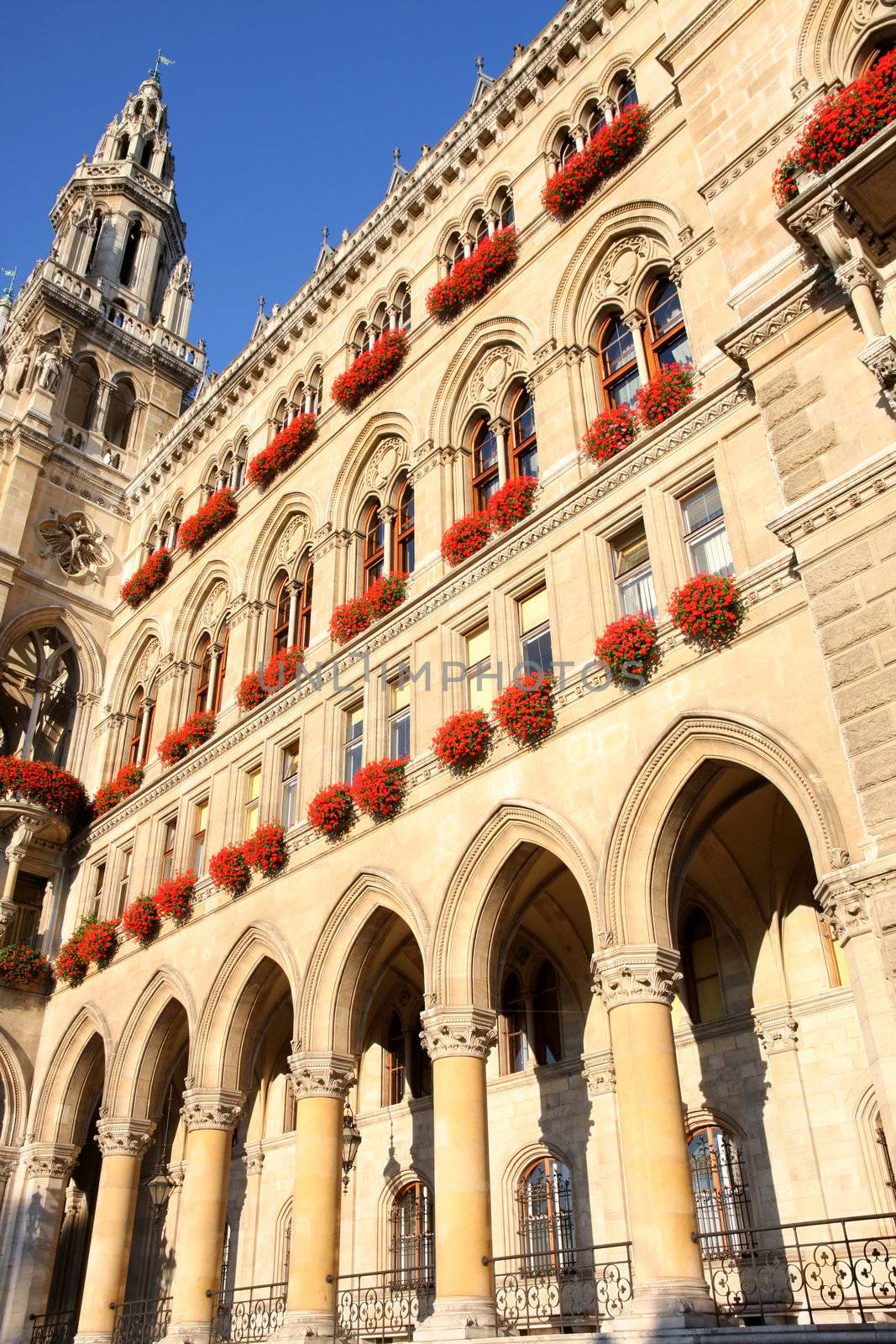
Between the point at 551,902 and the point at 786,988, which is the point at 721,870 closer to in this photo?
the point at 786,988

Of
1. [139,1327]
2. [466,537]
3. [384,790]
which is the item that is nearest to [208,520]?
[466,537]

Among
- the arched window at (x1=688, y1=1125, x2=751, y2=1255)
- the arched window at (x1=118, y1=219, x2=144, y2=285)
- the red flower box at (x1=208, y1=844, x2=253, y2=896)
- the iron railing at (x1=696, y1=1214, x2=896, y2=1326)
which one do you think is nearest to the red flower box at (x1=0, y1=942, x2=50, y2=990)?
the red flower box at (x1=208, y1=844, x2=253, y2=896)

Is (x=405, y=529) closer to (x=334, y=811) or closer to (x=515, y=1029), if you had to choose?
(x=334, y=811)

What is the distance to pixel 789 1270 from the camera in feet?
47.3

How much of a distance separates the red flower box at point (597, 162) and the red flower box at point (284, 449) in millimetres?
8278

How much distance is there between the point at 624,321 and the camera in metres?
19.6

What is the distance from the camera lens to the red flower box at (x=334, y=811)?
801 inches

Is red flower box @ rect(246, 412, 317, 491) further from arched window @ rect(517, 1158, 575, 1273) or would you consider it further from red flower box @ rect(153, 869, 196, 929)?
arched window @ rect(517, 1158, 575, 1273)

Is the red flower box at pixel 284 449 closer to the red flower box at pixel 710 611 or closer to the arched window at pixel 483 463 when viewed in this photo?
the arched window at pixel 483 463

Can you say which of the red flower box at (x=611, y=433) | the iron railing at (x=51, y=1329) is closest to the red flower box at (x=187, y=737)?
the iron railing at (x=51, y=1329)

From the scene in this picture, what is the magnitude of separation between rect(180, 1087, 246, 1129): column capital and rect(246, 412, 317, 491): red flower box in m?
14.5

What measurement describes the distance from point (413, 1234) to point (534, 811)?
34.2 ft

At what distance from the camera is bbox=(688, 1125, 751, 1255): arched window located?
16500 mm

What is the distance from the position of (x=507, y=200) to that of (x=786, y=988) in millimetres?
16930
